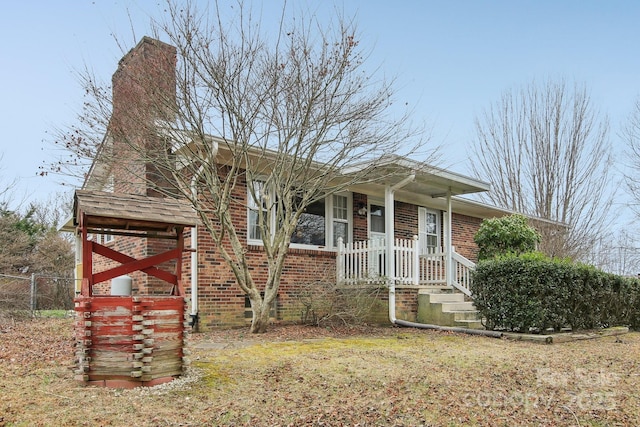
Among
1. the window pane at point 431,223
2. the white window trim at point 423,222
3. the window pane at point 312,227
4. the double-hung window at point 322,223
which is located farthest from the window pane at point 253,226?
the window pane at point 431,223

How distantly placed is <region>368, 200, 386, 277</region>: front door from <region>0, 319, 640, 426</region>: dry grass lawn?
346 cm

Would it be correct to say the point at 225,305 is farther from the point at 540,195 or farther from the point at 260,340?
the point at 540,195

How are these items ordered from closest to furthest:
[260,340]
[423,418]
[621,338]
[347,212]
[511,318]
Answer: [423,418] < [260,340] < [511,318] < [621,338] < [347,212]

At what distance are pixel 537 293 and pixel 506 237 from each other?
4554 mm

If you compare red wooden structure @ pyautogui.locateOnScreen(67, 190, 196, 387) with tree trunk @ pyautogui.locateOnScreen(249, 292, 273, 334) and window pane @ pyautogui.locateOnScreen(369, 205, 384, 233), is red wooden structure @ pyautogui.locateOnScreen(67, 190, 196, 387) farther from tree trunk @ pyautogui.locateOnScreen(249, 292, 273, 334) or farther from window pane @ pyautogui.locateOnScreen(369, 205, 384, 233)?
window pane @ pyautogui.locateOnScreen(369, 205, 384, 233)

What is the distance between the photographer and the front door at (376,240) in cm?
1188

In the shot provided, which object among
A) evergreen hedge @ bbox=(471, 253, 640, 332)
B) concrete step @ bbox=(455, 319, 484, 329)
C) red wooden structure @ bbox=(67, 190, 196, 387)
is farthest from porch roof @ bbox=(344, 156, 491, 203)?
red wooden structure @ bbox=(67, 190, 196, 387)

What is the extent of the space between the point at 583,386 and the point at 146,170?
27.7 ft

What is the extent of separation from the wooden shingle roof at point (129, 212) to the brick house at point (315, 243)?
2719 mm

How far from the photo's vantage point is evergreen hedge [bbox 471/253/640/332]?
32.6ft

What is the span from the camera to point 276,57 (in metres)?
9.21

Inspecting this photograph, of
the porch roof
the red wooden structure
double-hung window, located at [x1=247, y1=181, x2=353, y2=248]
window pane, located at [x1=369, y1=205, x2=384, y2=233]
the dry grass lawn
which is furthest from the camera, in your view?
window pane, located at [x1=369, y1=205, x2=384, y2=233]

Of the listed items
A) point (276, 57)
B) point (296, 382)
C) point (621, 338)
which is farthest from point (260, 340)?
point (621, 338)

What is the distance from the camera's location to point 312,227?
12.6m
